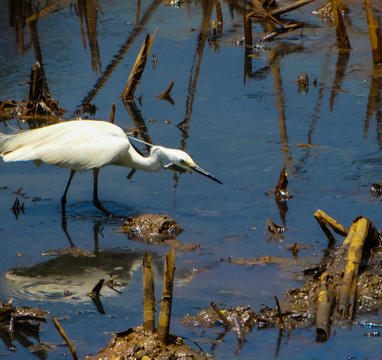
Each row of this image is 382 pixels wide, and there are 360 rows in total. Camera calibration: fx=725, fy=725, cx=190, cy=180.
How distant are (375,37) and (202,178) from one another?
502 cm

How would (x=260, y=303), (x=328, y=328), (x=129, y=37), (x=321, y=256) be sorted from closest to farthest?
(x=328, y=328) < (x=260, y=303) < (x=321, y=256) < (x=129, y=37)

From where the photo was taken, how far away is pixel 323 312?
181 inches

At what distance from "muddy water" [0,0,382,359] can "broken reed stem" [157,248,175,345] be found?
44 cm

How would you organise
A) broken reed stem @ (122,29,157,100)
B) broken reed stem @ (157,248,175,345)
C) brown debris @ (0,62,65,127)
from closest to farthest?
1. broken reed stem @ (157,248,175,345)
2. brown debris @ (0,62,65,127)
3. broken reed stem @ (122,29,157,100)

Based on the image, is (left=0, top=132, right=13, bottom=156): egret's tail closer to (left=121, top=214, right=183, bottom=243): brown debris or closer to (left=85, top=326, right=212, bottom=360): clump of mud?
(left=121, top=214, right=183, bottom=243): brown debris

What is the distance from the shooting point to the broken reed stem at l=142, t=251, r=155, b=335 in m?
4.00

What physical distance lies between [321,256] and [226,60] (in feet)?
23.1

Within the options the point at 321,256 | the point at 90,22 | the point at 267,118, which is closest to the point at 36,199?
the point at 321,256

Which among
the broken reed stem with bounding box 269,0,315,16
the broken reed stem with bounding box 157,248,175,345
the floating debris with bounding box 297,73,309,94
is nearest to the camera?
the broken reed stem with bounding box 157,248,175,345

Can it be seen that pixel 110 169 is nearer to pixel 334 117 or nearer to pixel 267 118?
pixel 267 118

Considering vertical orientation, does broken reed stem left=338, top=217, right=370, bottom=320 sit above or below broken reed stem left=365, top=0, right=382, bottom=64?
below

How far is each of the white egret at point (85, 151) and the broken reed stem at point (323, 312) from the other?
233cm

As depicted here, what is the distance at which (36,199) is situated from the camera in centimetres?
715

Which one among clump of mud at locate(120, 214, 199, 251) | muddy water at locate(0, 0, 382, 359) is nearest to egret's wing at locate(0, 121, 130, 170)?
muddy water at locate(0, 0, 382, 359)
